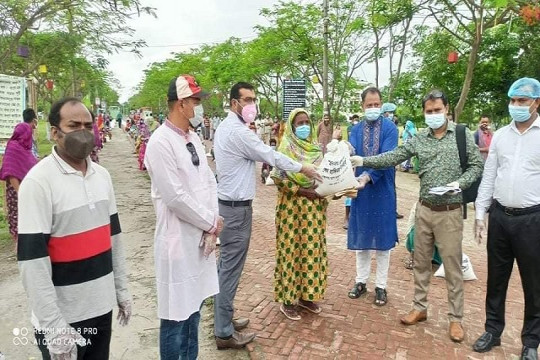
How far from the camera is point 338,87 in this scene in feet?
57.2

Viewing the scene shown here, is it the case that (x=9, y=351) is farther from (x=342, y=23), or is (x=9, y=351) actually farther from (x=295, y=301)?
(x=342, y=23)

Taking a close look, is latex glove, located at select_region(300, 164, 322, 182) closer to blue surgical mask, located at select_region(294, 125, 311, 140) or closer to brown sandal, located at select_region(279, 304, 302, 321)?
blue surgical mask, located at select_region(294, 125, 311, 140)

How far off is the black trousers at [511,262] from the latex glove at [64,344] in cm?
296

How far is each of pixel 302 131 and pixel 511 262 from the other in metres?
1.95

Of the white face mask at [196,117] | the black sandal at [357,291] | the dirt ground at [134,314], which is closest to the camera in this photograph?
the white face mask at [196,117]

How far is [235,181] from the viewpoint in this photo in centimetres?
318

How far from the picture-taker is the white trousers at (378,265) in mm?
4098

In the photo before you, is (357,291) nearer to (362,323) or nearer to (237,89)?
(362,323)

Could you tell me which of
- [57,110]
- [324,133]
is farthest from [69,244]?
[324,133]

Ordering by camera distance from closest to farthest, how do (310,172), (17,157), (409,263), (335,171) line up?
(310,172)
(335,171)
(409,263)
(17,157)

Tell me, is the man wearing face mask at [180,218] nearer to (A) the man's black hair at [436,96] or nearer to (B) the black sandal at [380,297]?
(A) the man's black hair at [436,96]

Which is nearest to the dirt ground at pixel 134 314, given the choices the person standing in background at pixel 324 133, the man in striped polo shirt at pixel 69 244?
the man in striped polo shirt at pixel 69 244

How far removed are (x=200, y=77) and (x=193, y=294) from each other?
26775 mm

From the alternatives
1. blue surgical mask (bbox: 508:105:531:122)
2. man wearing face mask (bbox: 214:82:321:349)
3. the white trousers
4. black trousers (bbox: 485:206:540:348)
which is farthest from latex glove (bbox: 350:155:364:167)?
blue surgical mask (bbox: 508:105:531:122)
